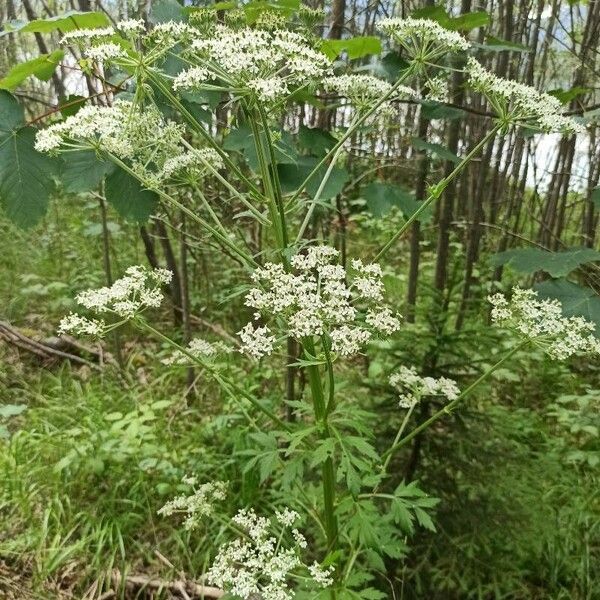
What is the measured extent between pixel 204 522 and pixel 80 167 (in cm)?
239

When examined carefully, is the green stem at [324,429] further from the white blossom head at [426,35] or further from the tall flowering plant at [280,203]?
the white blossom head at [426,35]

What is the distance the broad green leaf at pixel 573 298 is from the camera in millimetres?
1934

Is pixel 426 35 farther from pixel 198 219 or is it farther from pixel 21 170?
pixel 21 170

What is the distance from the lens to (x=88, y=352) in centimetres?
534

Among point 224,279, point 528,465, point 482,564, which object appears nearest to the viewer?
point 482,564

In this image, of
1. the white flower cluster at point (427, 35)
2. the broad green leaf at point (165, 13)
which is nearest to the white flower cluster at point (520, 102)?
the white flower cluster at point (427, 35)

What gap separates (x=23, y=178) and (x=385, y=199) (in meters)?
1.38

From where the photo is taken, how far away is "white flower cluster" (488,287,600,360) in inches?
71.6

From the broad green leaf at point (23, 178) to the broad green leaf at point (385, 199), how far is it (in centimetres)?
123

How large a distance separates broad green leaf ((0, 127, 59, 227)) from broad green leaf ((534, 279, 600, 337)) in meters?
1.81

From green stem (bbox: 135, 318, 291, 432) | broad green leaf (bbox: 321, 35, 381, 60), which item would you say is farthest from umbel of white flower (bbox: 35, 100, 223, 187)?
broad green leaf (bbox: 321, 35, 381, 60)

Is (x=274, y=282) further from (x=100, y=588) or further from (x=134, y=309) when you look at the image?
(x=100, y=588)

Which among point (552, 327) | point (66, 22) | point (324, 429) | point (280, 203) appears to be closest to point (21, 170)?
point (66, 22)

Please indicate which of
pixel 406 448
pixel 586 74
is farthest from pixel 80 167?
pixel 586 74
